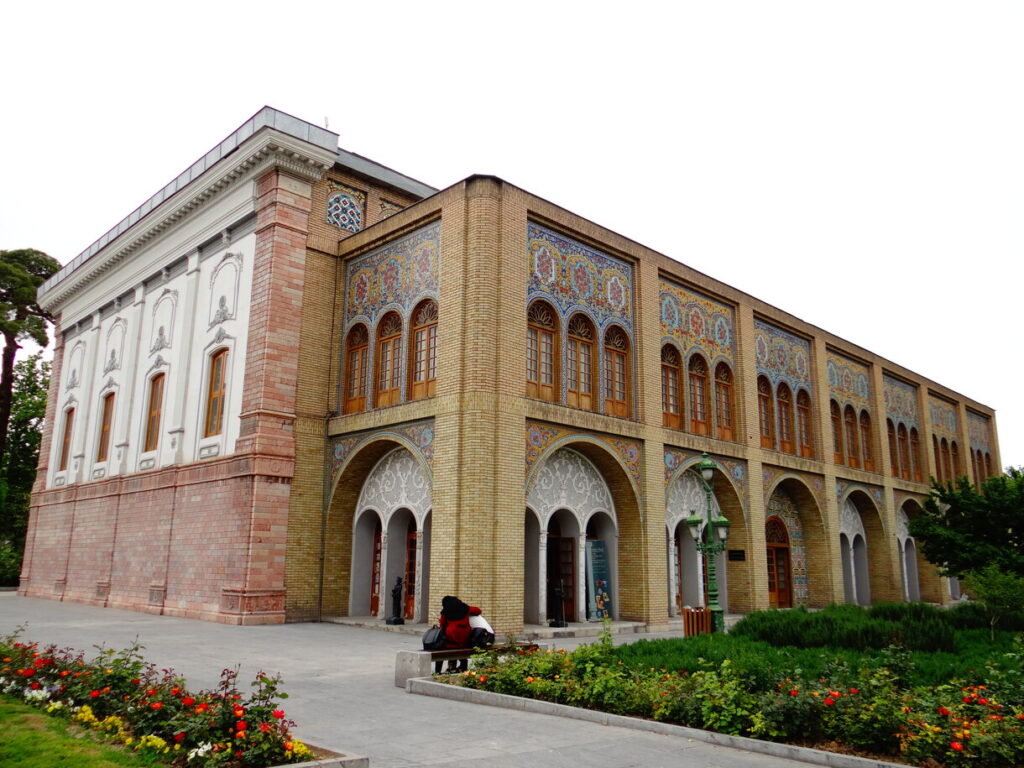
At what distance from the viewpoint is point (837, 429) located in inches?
1083

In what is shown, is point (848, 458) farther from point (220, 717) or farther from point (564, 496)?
point (220, 717)

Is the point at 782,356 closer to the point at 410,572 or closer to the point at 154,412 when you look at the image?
the point at 410,572

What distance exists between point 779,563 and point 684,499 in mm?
5487

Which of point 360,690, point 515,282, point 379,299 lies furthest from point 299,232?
point 360,690

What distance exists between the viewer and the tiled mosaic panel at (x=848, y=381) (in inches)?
1093

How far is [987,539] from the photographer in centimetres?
2347

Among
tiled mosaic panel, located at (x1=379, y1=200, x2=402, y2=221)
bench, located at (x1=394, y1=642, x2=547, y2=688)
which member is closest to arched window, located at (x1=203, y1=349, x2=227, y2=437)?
tiled mosaic panel, located at (x1=379, y1=200, x2=402, y2=221)

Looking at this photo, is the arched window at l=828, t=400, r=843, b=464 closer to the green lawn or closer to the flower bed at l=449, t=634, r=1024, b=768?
the flower bed at l=449, t=634, r=1024, b=768

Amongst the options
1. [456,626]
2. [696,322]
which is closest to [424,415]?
[456,626]

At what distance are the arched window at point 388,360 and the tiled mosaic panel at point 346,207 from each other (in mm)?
3592

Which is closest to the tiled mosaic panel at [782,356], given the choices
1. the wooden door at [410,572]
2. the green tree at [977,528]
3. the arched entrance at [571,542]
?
the green tree at [977,528]

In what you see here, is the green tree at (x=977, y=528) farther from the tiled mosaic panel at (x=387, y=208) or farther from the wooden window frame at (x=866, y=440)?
the tiled mosaic panel at (x=387, y=208)

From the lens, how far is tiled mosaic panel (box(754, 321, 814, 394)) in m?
24.6

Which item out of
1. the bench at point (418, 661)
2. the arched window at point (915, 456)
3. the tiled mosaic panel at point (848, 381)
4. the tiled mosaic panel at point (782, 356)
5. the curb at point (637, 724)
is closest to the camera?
the curb at point (637, 724)
